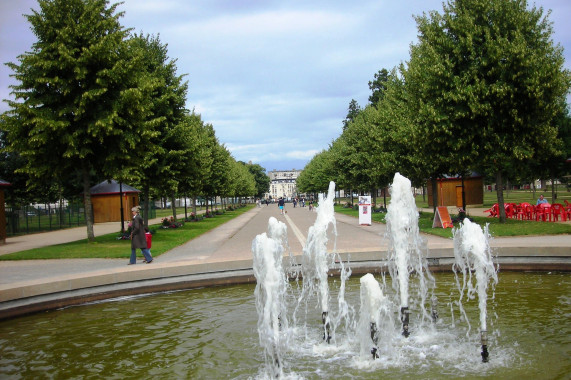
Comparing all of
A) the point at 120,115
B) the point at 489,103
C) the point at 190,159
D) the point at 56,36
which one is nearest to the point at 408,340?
the point at 489,103

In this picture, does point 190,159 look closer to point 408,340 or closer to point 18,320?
point 18,320

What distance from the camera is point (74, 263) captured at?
1670 centimetres

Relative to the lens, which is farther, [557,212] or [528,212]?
[528,212]

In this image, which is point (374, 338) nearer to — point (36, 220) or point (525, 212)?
point (525, 212)

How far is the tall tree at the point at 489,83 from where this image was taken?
70.1ft

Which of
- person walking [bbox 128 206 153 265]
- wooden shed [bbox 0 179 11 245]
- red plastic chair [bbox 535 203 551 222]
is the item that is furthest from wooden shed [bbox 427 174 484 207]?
person walking [bbox 128 206 153 265]

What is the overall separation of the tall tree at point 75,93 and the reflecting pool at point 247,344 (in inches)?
465

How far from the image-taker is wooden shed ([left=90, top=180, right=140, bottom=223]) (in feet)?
150

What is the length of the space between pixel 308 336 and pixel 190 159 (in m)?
22.0

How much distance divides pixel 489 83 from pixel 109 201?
35.5 m

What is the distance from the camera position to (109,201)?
46531 mm

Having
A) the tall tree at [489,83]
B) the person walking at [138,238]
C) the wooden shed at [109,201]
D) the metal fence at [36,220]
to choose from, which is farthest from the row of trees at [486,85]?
the wooden shed at [109,201]

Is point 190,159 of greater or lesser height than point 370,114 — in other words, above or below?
below

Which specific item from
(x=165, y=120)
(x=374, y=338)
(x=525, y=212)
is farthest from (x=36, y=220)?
(x=374, y=338)
